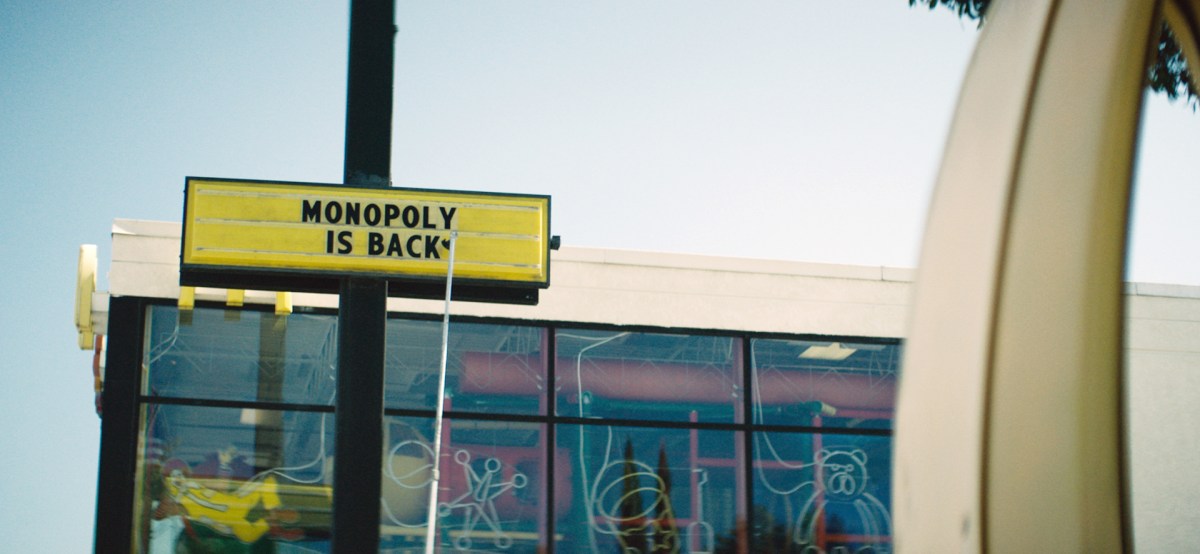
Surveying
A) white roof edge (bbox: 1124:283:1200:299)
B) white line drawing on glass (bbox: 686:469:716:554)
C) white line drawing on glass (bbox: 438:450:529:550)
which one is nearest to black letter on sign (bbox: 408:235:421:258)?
white line drawing on glass (bbox: 438:450:529:550)

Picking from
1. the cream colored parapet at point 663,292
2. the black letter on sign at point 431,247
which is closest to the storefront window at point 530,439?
the cream colored parapet at point 663,292

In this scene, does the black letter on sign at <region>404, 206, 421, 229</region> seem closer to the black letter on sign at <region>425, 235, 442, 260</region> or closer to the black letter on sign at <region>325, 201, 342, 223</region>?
the black letter on sign at <region>425, 235, 442, 260</region>

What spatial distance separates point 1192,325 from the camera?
43.5 feet

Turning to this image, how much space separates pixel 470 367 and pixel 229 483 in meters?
2.43

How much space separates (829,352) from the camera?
41.2 ft

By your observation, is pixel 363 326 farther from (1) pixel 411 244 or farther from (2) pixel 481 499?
(2) pixel 481 499

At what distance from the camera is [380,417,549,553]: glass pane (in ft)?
36.4

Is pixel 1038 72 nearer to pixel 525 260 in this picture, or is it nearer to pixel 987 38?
pixel 987 38

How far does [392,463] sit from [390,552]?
81 cm

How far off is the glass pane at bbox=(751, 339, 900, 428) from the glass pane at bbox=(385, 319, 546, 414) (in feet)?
7.56

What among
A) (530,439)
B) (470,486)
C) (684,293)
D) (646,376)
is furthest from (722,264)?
(470,486)

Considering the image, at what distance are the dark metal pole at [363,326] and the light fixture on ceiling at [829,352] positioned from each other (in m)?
6.96

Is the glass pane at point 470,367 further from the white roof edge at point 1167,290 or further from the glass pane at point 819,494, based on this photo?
the white roof edge at point 1167,290

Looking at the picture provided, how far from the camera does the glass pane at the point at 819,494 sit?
12.0 meters
